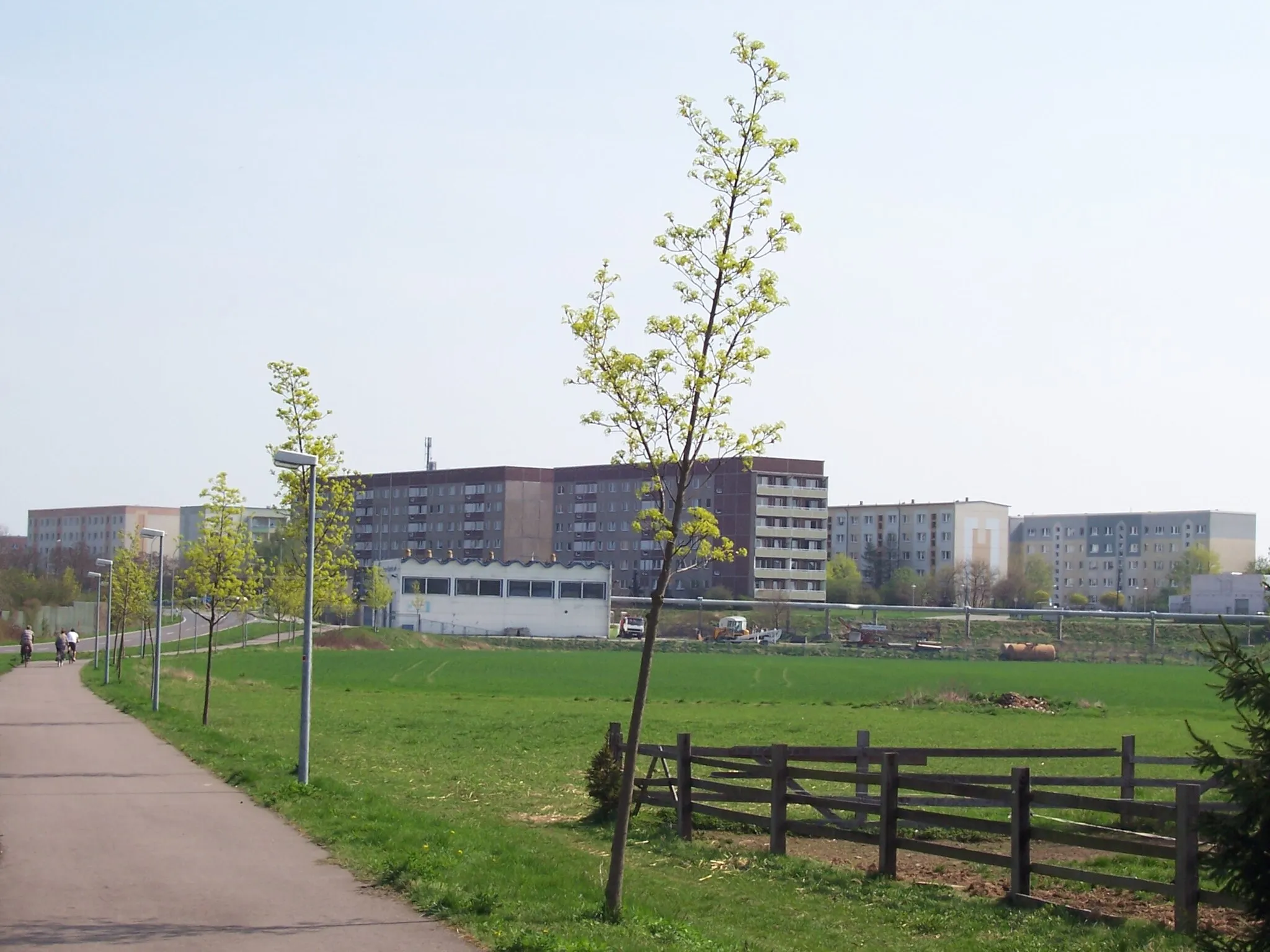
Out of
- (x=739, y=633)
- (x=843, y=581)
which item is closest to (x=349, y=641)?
(x=739, y=633)

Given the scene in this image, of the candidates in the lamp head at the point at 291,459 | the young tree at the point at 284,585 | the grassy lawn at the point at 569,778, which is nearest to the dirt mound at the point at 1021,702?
the grassy lawn at the point at 569,778

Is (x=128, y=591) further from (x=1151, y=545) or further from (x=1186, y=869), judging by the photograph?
(x=1151, y=545)

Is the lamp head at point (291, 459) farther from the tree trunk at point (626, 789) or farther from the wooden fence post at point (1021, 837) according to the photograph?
the wooden fence post at point (1021, 837)

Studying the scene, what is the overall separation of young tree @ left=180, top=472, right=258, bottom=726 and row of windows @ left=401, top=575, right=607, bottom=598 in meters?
83.0

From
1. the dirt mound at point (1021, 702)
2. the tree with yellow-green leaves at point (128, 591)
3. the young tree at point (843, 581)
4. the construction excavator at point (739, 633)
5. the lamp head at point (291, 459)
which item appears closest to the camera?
the lamp head at point (291, 459)

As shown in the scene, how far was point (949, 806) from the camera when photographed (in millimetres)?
15594

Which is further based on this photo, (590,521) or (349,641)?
(590,521)

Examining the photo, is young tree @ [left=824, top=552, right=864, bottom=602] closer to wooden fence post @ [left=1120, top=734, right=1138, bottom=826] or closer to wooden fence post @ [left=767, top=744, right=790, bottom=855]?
wooden fence post @ [left=1120, top=734, right=1138, bottom=826]

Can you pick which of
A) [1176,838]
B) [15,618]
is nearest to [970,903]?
[1176,838]

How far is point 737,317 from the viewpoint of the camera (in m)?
10.8

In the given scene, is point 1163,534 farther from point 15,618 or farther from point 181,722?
point 181,722

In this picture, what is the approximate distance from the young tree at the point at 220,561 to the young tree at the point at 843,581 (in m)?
132

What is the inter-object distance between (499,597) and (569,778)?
95547 mm

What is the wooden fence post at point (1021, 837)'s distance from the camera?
471 inches
